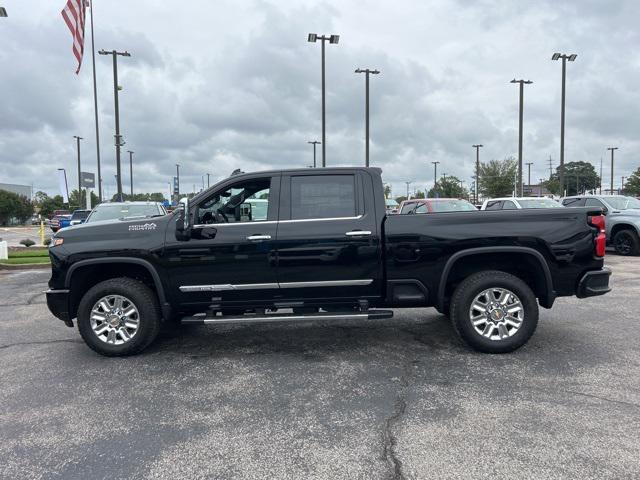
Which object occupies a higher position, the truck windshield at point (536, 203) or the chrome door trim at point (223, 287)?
the truck windshield at point (536, 203)

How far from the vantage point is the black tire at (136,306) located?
5.03 m

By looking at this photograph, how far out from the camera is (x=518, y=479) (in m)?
2.83

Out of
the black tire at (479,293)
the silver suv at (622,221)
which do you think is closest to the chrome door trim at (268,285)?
the black tire at (479,293)

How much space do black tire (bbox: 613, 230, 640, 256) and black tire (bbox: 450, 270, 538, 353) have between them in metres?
10.9

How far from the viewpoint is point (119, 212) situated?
11.9 m

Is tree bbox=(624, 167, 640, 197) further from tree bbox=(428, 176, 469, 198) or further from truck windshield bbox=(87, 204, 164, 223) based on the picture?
truck windshield bbox=(87, 204, 164, 223)

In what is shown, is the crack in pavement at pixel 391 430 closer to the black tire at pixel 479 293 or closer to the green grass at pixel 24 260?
the black tire at pixel 479 293

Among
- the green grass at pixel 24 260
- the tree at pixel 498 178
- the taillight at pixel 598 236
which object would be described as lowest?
the green grass at pixel 24 260

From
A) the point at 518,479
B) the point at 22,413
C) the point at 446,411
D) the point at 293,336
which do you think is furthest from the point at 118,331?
the point at 518,479

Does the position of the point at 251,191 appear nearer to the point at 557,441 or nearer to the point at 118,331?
the point at 118,331

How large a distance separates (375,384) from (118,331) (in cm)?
274

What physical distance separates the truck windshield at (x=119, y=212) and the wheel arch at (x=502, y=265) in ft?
27.7

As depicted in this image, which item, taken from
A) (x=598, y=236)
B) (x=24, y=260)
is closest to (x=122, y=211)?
(x=24, y=260)

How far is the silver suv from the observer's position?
1371 centimetres
